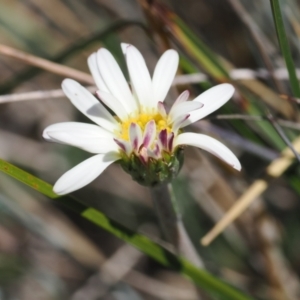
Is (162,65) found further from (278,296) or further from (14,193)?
(14,193)

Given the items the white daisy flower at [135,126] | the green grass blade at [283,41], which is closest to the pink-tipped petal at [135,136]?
the white daisy flower at [135,126]

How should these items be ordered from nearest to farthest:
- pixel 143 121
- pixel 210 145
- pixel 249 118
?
1. pixel 210 145
2. pixel 143 121
3. pixel 249 118

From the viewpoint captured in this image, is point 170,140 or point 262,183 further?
point 262,183

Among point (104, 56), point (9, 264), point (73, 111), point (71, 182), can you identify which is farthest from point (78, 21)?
point (71, 182)

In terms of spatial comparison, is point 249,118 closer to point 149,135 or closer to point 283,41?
point 283,41

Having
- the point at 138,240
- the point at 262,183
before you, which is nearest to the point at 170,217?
the point at 138,240

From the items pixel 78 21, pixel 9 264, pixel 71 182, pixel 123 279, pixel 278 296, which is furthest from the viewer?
pixel 78 21
